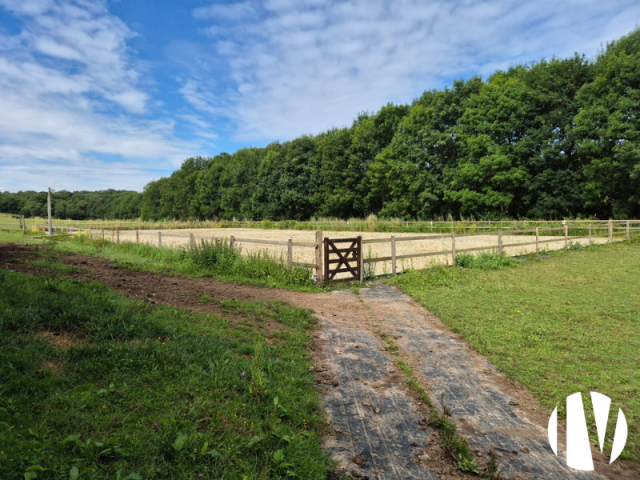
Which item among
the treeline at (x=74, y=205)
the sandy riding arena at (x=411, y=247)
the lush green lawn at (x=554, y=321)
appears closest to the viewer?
the lush green lawn at (x=554, y=321)

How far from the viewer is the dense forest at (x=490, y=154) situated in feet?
91.6

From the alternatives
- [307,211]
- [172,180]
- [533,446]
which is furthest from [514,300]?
[172,180]

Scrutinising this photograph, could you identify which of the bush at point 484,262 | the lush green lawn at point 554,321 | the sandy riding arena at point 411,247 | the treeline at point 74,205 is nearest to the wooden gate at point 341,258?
the sandy riding arena at point 411,247

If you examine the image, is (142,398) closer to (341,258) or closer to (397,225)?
(341,258)

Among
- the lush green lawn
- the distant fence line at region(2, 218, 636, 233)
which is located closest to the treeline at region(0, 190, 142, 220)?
the distant fence line at region(2, 218, 636, 233)

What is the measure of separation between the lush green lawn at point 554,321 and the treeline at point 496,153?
20406 millimetres

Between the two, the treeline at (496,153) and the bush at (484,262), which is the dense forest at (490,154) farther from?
the bush at (484,262)

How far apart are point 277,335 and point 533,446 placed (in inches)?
144

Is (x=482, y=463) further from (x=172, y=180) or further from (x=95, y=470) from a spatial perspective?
(x=172, y=180)

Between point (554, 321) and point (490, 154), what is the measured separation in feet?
104

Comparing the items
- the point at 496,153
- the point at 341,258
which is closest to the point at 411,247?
the point at 341,258

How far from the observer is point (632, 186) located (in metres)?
26.7

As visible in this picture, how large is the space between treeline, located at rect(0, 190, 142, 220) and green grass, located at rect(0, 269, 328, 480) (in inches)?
3229

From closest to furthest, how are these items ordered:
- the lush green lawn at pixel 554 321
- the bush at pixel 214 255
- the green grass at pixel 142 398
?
the green grass at pixel 142 398
the lush green lawn at pixel 554 321
the bush at pixel 214 255
